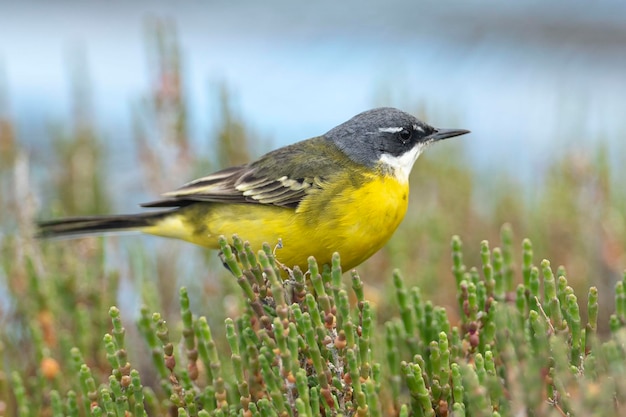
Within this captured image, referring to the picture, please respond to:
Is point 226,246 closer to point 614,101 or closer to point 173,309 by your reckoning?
point 173,309

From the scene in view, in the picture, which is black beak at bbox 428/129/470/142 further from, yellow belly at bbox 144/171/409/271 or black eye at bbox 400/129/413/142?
yellow belly at bbox 144/171/409/271

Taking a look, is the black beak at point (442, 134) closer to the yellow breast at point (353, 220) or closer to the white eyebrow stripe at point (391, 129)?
the white eyebrow stripe at point (391, 129)

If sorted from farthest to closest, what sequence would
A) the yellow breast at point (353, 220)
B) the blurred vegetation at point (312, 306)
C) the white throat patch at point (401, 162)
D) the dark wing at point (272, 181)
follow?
the white throat patch at point (401, 162)
the dark wing at point (272, 181)
the yellow breast at point (353, 220)
the blurred vegetation at point (312, 306)

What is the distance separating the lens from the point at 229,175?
3.81 metres

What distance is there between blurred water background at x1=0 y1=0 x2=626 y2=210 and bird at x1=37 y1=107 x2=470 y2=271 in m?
3.70

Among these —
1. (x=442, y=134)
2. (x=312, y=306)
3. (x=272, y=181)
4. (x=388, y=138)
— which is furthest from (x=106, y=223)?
(x=312, y=306)

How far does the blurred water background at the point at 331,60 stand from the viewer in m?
8.62

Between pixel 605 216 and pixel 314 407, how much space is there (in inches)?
101

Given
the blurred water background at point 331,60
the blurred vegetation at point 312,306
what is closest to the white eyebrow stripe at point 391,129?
the blurred vegetation at point 312,306

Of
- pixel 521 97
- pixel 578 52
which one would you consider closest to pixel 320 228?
pixel 521 97

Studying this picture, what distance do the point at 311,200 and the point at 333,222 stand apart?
0.15 metres

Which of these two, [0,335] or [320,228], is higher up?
[320,228]

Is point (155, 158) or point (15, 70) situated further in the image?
point (15, 70)

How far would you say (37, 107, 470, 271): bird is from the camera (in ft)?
11.1
